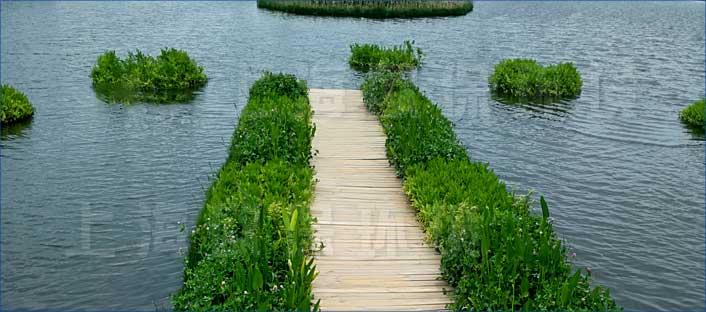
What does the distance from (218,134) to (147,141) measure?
2.05m

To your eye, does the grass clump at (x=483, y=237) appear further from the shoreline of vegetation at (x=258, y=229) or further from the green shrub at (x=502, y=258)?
the shoreline of vegetation at (x=258, y=229)

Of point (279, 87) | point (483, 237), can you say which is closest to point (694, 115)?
point (279, 87)

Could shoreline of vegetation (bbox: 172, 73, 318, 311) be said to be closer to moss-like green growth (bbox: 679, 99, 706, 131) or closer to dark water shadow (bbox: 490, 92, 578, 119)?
dark water shadow (bbox: 490, 92, 578, 119)

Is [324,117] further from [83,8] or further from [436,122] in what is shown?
[83,8]

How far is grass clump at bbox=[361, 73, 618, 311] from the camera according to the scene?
1027cm

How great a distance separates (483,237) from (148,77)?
2048 centimetres

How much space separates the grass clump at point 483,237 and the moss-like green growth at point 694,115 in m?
12.3

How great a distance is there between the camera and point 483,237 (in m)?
10.8

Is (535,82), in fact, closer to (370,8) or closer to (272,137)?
(272,137)

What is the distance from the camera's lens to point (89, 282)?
1332 centimetres

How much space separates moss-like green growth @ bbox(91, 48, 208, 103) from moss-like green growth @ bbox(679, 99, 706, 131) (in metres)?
16.0

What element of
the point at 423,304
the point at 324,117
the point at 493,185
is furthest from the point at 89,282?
the point at 324,117

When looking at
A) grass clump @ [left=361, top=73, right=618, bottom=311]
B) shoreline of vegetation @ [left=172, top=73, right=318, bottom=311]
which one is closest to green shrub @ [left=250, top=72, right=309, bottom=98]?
shoreline of vegetation @ [left=172, top=73, right=318, bottom=311]

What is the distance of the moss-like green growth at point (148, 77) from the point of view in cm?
2822
